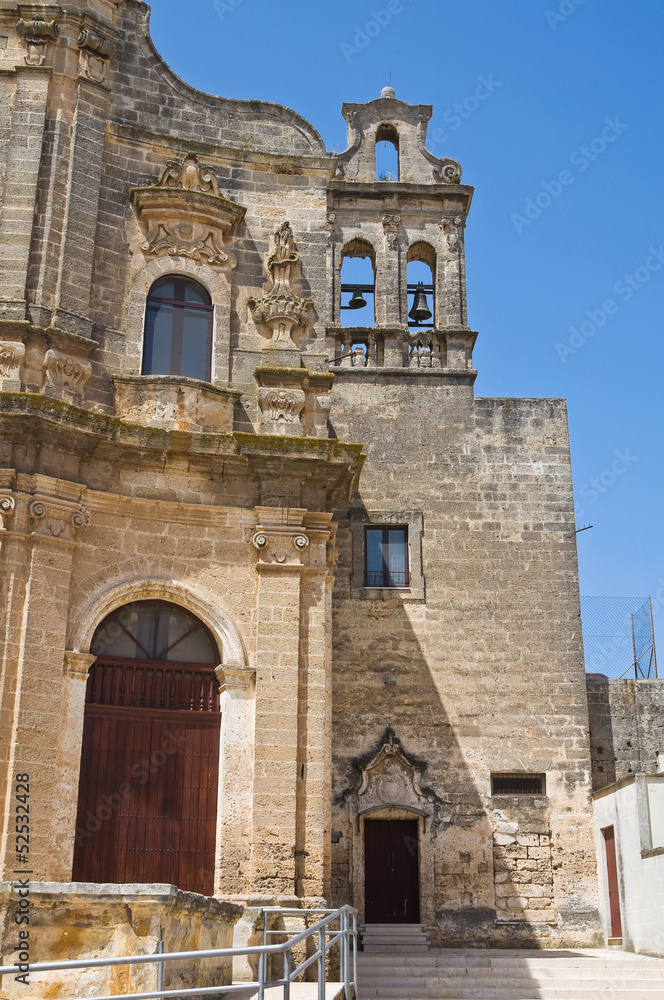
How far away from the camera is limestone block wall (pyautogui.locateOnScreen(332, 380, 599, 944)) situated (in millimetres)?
17031

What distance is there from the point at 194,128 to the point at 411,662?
894 cm

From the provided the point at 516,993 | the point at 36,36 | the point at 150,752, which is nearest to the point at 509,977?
the point at 516,993

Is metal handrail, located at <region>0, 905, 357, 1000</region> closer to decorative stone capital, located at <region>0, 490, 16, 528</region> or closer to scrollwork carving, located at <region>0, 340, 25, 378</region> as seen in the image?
decorative stone capital, located at <region>0, 490, 16, 528</region>

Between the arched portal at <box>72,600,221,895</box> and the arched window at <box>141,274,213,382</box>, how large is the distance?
324 centimetres

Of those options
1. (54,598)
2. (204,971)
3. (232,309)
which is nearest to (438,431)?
(232,309)

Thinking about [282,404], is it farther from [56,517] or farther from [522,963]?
[522,963]

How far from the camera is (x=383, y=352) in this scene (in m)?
19.8

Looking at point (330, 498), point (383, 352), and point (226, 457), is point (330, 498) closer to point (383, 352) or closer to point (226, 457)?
point (226, 457)

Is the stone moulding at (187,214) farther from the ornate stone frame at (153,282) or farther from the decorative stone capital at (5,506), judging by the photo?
the decorative stone capital at (5,506)

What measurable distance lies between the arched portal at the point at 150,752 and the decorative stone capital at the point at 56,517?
1.18 m

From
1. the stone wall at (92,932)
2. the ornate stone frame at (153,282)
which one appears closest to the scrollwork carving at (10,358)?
the ornate stone frame at (153,282)

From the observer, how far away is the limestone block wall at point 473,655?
1703 cm

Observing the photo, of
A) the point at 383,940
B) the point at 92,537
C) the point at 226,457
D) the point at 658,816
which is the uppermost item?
the point at 226,457

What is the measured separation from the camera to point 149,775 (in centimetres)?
1252
